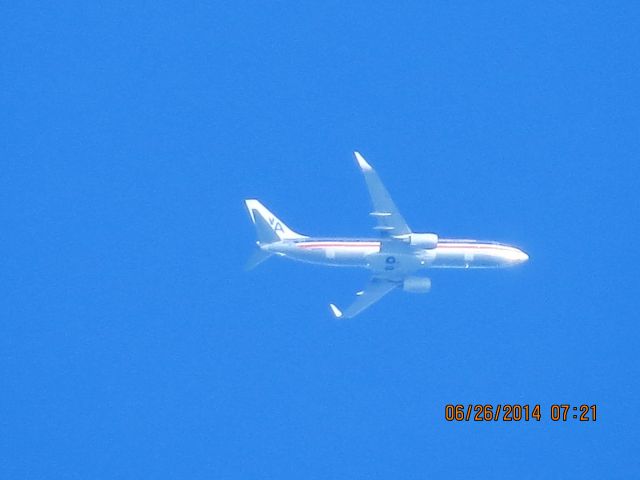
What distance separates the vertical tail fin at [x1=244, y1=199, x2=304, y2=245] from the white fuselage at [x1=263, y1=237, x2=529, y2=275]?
0.60 meters

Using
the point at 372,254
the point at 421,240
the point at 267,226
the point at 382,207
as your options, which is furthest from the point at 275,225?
the point at 421,240

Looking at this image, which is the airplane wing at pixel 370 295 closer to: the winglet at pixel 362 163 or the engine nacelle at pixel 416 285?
the engine nacelle at pixel 416 285

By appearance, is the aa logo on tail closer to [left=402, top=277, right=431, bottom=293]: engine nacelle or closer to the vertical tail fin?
the vertical tail fin

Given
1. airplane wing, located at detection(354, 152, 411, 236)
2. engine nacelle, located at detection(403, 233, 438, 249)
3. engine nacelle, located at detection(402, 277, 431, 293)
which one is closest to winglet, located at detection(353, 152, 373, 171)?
airplane wing, located at detection(354, 152, 411, 236)

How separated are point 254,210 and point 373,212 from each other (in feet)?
26.5

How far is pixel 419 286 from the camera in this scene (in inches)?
2301

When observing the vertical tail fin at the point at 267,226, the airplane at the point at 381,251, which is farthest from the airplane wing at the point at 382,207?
the vertical tail fin at the point at 267,226

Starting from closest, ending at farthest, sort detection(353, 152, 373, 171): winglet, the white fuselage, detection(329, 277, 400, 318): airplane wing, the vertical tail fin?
detection(353, 152, 373, 171): winglet, the white fuselage, the vertical tail fin, detection(329, 277, 400, 318): airplane wing

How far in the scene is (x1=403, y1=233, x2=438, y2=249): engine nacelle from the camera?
5628 centimetres

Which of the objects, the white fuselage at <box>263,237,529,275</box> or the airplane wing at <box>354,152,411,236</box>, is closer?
the airplane wing at <box>354,152,411,236</box>

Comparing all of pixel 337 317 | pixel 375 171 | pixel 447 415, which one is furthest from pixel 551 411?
pixel 375 171

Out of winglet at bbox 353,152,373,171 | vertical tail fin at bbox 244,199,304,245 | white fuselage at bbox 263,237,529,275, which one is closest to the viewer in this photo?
winglet at bbox 353,152,373,171

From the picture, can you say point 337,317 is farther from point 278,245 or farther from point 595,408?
point 595,408

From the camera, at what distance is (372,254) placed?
5700cm
